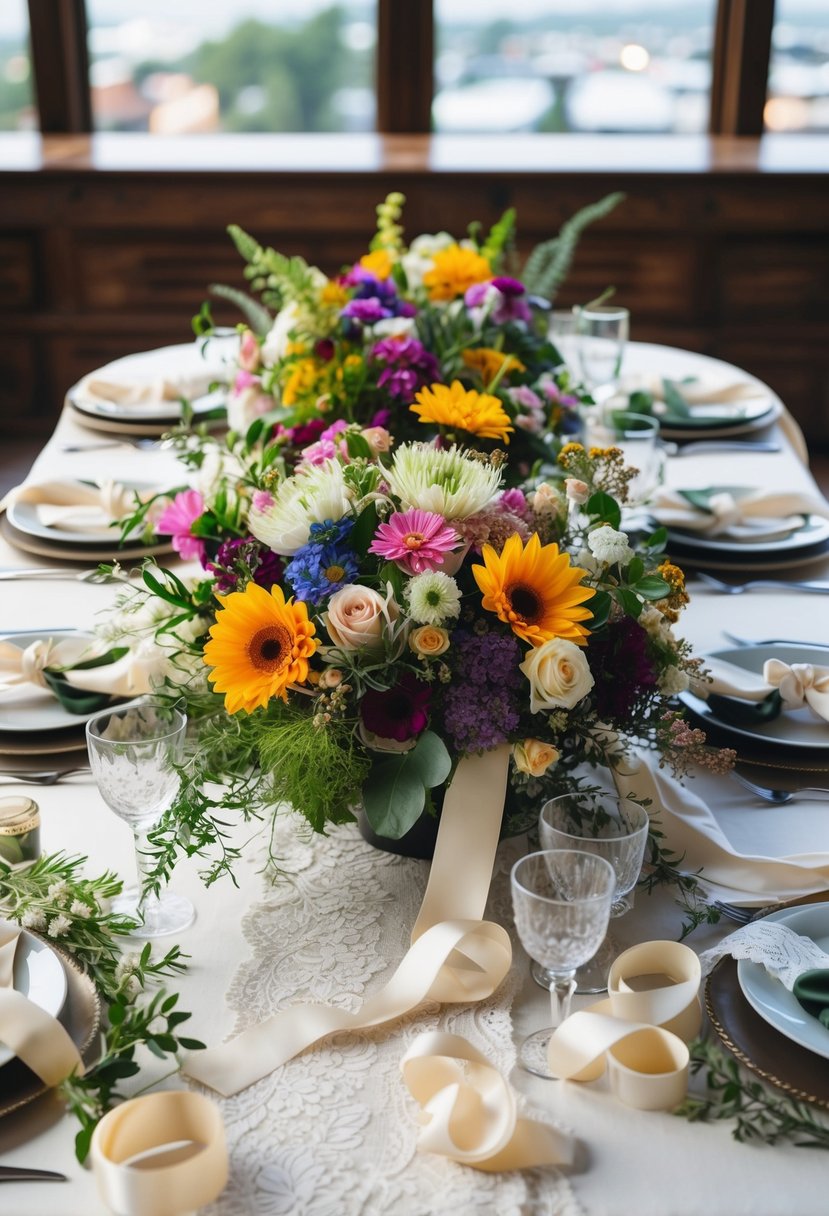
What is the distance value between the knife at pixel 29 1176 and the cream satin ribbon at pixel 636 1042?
315mm

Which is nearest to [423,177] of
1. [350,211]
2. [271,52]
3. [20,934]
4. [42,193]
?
[350,211]

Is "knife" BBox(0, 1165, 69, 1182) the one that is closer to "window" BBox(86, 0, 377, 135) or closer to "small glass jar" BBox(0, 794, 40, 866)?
"small glass jar" BBox(0, 794, 40, 866)

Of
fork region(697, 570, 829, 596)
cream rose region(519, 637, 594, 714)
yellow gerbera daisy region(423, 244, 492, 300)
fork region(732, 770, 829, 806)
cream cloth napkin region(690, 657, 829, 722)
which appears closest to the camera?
cream rose region(519, 637, 594, 714)

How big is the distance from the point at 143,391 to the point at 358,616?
4.89 ft

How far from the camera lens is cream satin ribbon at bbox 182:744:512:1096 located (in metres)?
0.89

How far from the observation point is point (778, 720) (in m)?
1.33

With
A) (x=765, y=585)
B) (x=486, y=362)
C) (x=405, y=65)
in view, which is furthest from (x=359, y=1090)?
(x=405, y=65)

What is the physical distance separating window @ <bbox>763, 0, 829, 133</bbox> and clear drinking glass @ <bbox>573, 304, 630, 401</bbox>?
242 cm

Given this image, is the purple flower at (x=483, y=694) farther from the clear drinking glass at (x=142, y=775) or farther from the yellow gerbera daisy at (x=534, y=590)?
the clear drinking glass at (x=142, y=775)

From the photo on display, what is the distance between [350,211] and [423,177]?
0.74ft

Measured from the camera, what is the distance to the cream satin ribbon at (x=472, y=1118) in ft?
2.60

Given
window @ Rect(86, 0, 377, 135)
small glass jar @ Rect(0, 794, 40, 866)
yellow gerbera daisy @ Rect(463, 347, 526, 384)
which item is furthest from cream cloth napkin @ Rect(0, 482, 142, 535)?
window @ Rect(86, 0, 377, 135)

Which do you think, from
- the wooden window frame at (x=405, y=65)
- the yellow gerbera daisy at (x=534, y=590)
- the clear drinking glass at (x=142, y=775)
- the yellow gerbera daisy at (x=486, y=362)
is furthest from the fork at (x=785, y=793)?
the wooden window frame at (x=405, y=65)

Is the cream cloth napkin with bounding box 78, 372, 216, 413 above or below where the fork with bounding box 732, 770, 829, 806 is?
below
